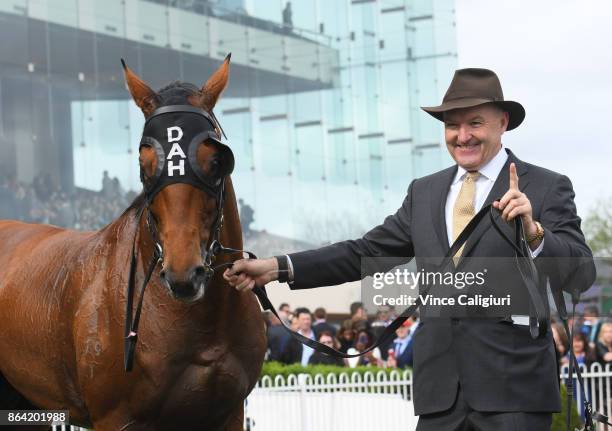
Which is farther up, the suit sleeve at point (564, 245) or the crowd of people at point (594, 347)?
the suit sleeve at point (564, 245)

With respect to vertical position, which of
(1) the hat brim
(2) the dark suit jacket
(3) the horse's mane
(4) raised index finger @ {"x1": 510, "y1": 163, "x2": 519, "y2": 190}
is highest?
(3) the horse's mane

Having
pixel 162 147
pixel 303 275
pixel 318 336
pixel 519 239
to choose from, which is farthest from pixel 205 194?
pixel 318 336

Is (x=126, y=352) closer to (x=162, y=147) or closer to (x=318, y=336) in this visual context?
(x=162, y=147)

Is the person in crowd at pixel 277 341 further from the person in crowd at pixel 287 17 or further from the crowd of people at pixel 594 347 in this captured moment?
the person in crowd at pixel 287 17

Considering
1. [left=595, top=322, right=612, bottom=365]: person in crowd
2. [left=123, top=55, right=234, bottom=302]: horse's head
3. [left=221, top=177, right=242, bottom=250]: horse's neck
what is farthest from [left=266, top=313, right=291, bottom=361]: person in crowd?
[left=123, top=55, right=234, bottom=302]: horse's head

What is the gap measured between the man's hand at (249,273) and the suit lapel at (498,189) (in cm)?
102

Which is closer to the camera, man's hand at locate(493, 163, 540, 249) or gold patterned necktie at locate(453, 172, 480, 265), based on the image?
man's hand at locate(493, 163, 540, 249)

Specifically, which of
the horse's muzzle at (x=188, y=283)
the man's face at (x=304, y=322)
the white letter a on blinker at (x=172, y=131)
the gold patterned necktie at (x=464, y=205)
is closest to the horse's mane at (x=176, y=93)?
the white letter a on blinker at (x=172, y=131)

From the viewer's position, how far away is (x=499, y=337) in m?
4.09

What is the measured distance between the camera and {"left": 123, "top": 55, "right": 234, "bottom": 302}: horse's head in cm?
423

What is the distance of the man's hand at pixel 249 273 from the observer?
472 centimetres

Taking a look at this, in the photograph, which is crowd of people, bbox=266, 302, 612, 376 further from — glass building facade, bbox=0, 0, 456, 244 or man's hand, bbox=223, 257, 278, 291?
glass building facade, bbox=0, 0, 456, 244

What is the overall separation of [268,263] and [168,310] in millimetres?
558

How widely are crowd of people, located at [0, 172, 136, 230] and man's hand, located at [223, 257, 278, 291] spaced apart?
17.5 metres
